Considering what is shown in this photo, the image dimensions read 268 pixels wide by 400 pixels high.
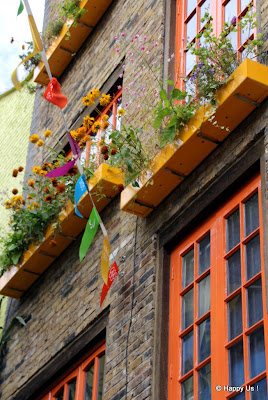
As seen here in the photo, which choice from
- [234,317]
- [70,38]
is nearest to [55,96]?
[234,317]

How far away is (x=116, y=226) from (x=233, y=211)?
6.63 feet

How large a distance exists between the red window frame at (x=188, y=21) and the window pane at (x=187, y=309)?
81.1 inches

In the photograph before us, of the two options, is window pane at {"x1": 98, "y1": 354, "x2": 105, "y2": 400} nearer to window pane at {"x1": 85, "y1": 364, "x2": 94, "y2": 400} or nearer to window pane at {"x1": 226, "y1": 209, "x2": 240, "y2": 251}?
window pane at {"x1": 85, "y1": 364, "x2": 94, "y2": 400}

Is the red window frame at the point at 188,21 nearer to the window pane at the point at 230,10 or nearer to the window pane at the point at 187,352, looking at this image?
the window pane at the point at 230,10

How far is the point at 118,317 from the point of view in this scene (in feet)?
24.5

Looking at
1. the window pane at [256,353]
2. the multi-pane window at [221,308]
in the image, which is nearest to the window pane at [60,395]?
the multi-pane window at [221,308]

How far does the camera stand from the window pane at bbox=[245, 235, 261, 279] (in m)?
6.02

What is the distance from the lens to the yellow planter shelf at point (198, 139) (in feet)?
21.1

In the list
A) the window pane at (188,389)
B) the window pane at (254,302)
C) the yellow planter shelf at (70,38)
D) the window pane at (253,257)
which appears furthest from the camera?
the yellow planter shelf at (70,38)

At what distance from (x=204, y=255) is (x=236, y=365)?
125 cm

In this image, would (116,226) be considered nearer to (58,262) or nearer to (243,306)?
(58,262)

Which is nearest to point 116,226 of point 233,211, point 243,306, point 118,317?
point 118,317

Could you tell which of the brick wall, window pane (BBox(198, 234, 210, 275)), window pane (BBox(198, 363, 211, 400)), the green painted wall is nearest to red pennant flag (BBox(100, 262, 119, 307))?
the brick wall

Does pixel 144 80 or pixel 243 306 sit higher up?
pixel 144 80
